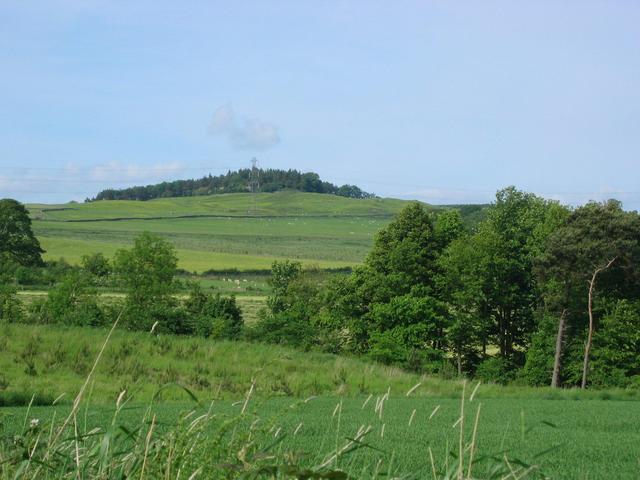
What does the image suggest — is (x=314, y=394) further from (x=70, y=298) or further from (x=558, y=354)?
(x=70, y=298)

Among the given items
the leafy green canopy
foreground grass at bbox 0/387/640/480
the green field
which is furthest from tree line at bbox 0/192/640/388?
the green field

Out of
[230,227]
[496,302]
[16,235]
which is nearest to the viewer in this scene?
[496,302]

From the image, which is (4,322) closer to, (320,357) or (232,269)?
(320,357)

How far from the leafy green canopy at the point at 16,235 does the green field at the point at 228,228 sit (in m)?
15.5

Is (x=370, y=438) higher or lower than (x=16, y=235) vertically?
higher

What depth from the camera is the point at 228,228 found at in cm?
14612

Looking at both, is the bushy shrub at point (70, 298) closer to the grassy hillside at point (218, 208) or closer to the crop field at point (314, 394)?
the crop field at point (314, 394)

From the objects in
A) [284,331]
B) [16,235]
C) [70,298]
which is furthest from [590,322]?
[16,235]

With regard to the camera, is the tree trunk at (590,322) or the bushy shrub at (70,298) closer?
the tree trunk at (590,322)

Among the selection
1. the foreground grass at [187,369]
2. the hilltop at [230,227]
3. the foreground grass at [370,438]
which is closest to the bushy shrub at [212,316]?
the foreground grass at [187,369]

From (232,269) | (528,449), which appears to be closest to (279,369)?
(528,449)

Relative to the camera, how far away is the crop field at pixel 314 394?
10625mm

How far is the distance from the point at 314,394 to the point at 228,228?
5016 inches

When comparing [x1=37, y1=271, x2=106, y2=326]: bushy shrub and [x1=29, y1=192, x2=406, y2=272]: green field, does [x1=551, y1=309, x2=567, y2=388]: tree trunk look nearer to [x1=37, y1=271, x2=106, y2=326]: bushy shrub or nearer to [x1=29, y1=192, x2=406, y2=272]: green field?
[x1=37, y1=271, x2=106, y2=326]: bushy shrub
